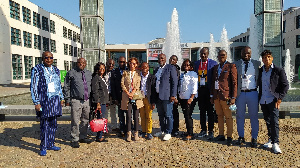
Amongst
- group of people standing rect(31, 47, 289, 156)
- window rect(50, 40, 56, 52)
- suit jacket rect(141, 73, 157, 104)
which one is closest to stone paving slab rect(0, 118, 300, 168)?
group of people standing rect(31, 47, 289, 156)

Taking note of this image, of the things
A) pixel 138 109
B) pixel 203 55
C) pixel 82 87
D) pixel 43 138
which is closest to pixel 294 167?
pixel 203 55

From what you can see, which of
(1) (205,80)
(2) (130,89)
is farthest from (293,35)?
(2) (130,89)

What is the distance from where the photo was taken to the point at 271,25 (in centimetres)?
1276

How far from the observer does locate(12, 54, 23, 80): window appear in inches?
1223

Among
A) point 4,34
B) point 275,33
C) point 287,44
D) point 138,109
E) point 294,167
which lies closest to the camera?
point 294,167

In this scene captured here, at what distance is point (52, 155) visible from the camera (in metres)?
4.32

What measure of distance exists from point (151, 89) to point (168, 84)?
18.3 inches

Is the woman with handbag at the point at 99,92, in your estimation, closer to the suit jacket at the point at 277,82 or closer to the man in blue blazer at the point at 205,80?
Result: the man in blue blazer at the point at 205,80

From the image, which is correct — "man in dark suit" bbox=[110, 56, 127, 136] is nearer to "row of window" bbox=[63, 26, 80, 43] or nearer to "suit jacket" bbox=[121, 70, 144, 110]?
"suit jacket" bbox=[121, 70, 144, 110]

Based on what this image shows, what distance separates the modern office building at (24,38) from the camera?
96.0 feet

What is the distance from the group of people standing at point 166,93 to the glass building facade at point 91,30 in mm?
10725

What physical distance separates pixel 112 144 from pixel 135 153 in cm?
82

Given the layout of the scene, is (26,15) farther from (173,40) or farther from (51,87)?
(51,87)

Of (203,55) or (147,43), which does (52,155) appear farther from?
(147,43)
